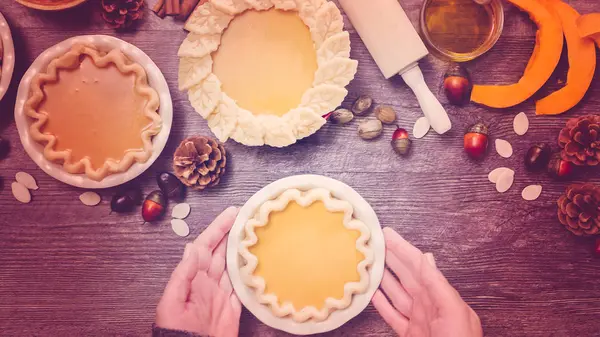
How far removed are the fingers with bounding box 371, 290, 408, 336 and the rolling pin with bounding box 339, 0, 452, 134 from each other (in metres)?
0.52

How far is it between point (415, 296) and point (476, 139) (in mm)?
463

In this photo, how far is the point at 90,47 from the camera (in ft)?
3.99

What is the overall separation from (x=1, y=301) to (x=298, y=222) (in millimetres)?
910

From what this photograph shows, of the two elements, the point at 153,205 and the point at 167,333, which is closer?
the point at 167,333

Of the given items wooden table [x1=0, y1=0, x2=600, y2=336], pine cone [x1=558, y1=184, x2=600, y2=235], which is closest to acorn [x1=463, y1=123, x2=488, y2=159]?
wooden table [x1=0, y1=0, x2=600, y2=336]

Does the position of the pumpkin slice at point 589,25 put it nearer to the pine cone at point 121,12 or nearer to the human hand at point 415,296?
the human hand at point 415,296

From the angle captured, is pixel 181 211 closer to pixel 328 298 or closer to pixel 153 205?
pixel 153 205

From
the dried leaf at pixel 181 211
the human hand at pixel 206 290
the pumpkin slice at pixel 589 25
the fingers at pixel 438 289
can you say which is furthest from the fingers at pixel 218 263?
the pumpkin slice at pixel 589 25

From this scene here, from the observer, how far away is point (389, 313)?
1236 mm

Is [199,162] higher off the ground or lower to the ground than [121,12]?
lower

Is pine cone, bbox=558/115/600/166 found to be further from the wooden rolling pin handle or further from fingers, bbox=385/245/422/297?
fingers, bbox=385/245/422/297

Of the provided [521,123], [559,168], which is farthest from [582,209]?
[521,123]

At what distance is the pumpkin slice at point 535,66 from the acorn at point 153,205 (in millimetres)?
919

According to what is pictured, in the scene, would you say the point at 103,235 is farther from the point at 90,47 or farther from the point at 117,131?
the point at 90,47
